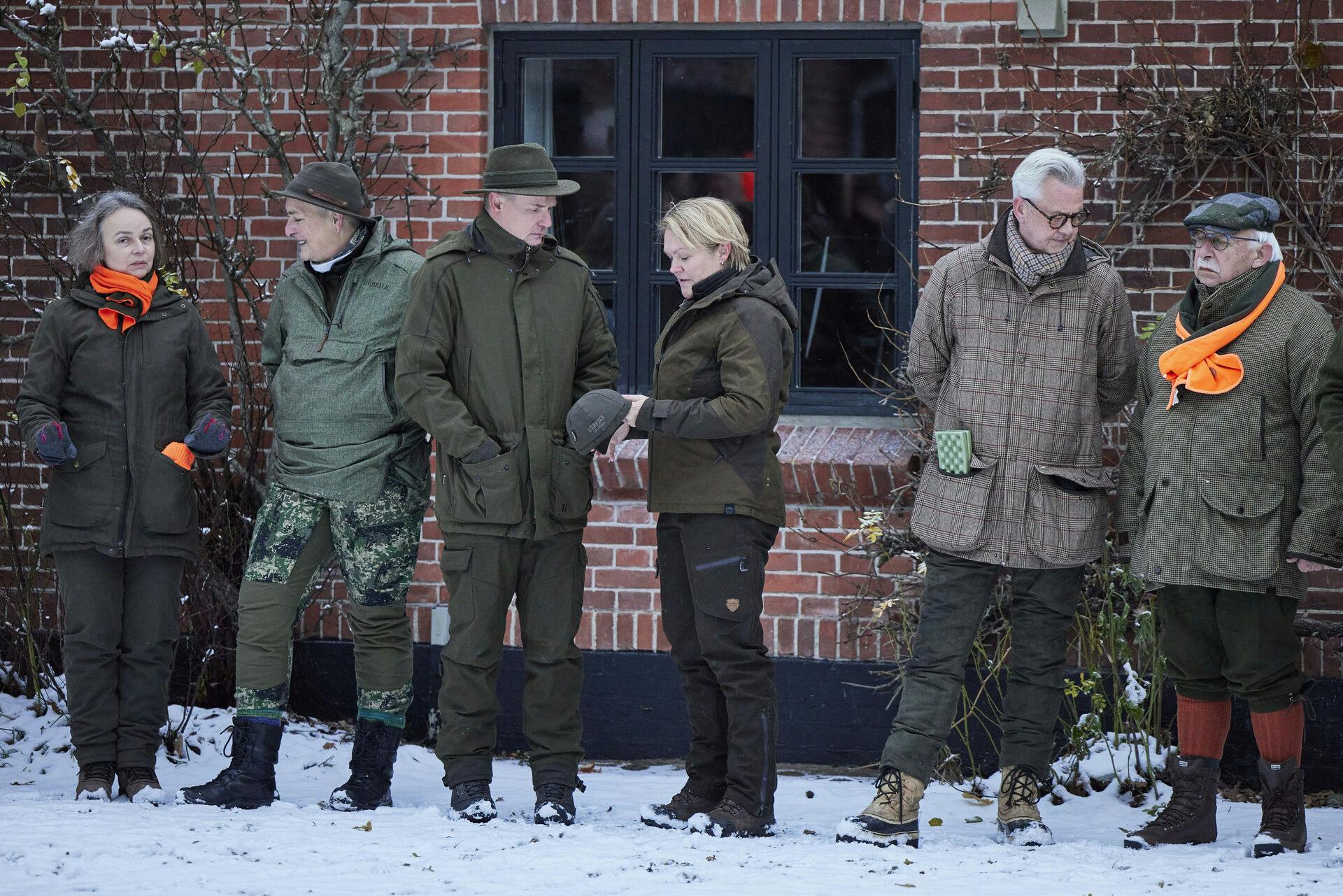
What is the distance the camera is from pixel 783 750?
595 centimetres

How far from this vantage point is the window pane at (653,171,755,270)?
239 inches

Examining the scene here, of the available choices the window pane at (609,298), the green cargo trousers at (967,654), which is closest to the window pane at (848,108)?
the window pane at (609,298)

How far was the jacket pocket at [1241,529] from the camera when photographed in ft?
14.3

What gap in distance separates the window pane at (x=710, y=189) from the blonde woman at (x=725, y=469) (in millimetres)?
1435

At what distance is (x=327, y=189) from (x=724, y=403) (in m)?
1.40

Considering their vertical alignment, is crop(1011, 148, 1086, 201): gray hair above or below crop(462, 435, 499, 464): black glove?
above

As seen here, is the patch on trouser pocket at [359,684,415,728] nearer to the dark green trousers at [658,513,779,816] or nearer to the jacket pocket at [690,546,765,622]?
the dark green trousers at [658,513,779,816]

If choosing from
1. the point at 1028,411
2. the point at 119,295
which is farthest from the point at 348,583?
the point at 1028,411

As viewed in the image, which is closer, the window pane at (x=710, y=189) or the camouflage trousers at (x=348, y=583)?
the camouflage trousers at (x=348, y=583)

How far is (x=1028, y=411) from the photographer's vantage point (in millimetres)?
4484

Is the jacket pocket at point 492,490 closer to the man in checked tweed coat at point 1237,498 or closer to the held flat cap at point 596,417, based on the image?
the held flat cap at point 596,417

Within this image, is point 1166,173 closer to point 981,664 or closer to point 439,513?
point 981,664

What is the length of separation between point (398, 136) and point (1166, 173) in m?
2.83

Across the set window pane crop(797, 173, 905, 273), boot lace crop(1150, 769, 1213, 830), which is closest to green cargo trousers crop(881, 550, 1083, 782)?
boot lace crop(1150, 769, 1213, 830)
